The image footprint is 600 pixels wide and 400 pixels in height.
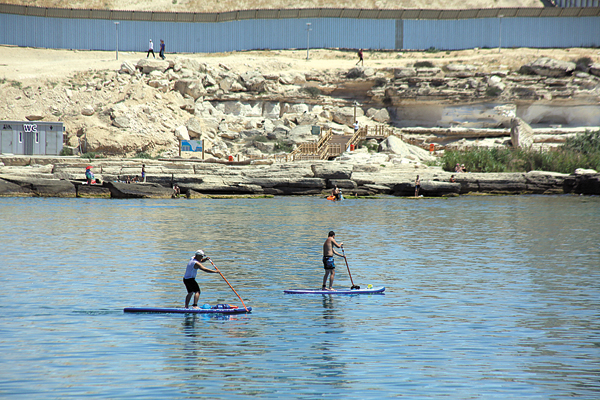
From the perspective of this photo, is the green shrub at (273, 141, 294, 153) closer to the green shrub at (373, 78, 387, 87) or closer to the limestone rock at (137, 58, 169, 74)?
the green shrub at (373, 78, 387, 87)

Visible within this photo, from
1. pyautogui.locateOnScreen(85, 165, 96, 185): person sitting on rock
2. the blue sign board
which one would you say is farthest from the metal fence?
pyautogui.locateOnScreen(85, 165, 96, 185): person sitting on rock

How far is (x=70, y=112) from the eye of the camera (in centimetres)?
6172

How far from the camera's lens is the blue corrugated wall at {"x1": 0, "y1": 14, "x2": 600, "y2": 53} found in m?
77.8

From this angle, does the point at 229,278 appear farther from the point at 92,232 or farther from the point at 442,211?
the point at 442,211

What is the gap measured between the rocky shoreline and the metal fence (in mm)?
30818

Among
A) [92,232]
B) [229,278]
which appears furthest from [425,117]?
[229,278]

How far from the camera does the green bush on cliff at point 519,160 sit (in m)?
54.3

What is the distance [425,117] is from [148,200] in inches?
1419

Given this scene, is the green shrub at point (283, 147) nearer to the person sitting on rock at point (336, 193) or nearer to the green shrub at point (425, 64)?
the person sitting on rock at point (336, 193)

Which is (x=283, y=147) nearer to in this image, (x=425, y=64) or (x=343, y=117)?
(x=343, y=117)

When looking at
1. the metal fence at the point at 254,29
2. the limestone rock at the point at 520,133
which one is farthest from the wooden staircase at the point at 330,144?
the metal fence at the point at 254,29

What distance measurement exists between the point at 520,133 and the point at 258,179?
28.4m

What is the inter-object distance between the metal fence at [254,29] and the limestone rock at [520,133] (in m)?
18.6

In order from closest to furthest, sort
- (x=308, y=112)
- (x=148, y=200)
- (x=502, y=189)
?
1. (x=148, y=200)
2. (x=502, y=189)
3. (x=308, y=112)
